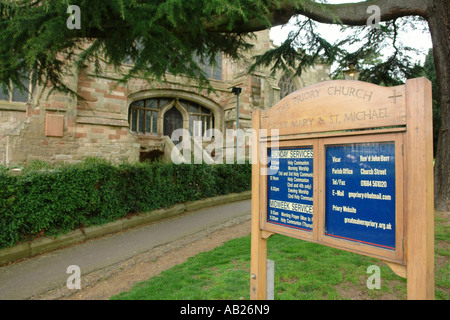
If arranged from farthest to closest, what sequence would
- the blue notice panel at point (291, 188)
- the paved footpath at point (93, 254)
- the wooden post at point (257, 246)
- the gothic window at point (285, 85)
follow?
the gothic window at point (285, 85) → the paved footpath at point (93, 254) → the wooden post at point (257, 246) → the blue notice panel at point (291, 188)

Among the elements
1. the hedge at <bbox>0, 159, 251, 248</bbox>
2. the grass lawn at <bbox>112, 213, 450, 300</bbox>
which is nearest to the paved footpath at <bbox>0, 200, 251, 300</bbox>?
the hedge at <bbox>0, 159, 251, 248</bbox>

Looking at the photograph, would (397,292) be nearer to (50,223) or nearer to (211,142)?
(50,223)

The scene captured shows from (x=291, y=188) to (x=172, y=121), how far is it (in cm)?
1530

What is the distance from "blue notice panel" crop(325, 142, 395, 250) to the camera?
182cm

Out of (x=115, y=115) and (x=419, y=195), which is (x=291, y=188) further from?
(x=115, y=115)

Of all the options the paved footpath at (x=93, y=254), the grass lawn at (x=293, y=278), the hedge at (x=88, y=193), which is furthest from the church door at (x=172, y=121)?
the grass lawn at (x=293, y=278)

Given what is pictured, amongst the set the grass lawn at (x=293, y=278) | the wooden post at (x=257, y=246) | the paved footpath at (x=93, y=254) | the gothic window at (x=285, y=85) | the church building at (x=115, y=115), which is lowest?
the paved footpath at (x=93, y=254)

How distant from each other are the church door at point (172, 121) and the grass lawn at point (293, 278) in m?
13.0

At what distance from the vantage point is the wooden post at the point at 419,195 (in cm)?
166

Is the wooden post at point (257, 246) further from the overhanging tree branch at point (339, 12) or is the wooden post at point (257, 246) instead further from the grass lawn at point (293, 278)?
the overhanging tree branch at point (339, 12)

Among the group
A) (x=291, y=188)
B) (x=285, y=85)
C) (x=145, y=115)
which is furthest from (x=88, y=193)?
(x=285, y=85)

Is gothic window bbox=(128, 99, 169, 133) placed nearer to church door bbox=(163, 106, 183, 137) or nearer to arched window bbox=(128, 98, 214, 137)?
arched window bbox=(128, 98, 214, 137)
